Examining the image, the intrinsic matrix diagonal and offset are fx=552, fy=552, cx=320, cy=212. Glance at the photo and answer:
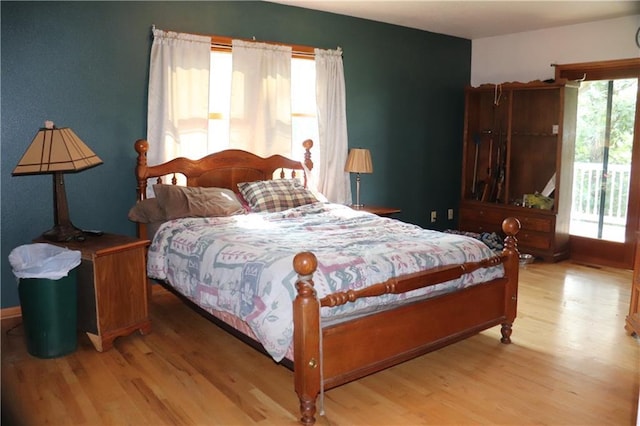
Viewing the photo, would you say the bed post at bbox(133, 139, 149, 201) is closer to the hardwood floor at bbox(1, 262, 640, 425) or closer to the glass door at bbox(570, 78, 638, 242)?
the hardwood floor at bbox(1, 262, 640, 425)

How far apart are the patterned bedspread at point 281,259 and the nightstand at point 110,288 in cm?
25

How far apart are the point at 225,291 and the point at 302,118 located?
2578mm

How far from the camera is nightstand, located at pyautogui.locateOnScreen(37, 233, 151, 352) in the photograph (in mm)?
3269

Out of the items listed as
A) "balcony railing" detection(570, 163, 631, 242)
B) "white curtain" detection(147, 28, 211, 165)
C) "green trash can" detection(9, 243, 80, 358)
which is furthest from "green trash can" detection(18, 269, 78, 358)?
"balcony railing" detection(570, 163, 631, 242)

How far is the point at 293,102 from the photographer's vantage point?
16.8 ft

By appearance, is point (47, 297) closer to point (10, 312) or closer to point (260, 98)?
point (10, 312)

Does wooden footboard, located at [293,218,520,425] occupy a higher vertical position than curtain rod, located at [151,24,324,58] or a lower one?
lower

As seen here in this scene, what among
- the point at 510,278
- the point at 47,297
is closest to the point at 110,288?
the point at 47,297

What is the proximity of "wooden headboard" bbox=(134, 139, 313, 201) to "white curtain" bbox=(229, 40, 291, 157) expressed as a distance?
113 millimetres

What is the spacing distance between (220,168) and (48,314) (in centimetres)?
185

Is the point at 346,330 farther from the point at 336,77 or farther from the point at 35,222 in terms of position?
the point at 336,77

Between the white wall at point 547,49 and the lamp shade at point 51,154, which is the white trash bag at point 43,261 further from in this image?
the white wall at point 547,49

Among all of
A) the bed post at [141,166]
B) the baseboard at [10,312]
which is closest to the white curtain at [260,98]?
the bed post at [141,166]

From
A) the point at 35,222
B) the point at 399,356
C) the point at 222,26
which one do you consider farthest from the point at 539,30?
the point at 35,222
